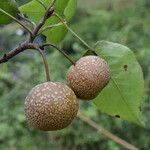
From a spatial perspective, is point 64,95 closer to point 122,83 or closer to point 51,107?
point 51,107

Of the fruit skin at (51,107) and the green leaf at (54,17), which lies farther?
the green leaf at (54,17)

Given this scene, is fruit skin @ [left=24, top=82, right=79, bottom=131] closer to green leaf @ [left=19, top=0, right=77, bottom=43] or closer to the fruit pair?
the fruit pair

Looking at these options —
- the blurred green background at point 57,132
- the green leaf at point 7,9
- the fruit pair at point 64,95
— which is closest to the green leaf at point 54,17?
the green leaf at point 7,9

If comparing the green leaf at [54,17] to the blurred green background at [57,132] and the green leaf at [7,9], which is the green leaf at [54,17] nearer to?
the green leaf at [7,9]

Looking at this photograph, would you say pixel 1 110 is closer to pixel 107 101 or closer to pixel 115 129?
pixel 115 129

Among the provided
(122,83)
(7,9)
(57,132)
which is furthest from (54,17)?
(57,132)

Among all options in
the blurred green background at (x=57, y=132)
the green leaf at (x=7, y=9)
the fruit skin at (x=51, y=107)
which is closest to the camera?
the fruit skin at (x=51, y=107)
